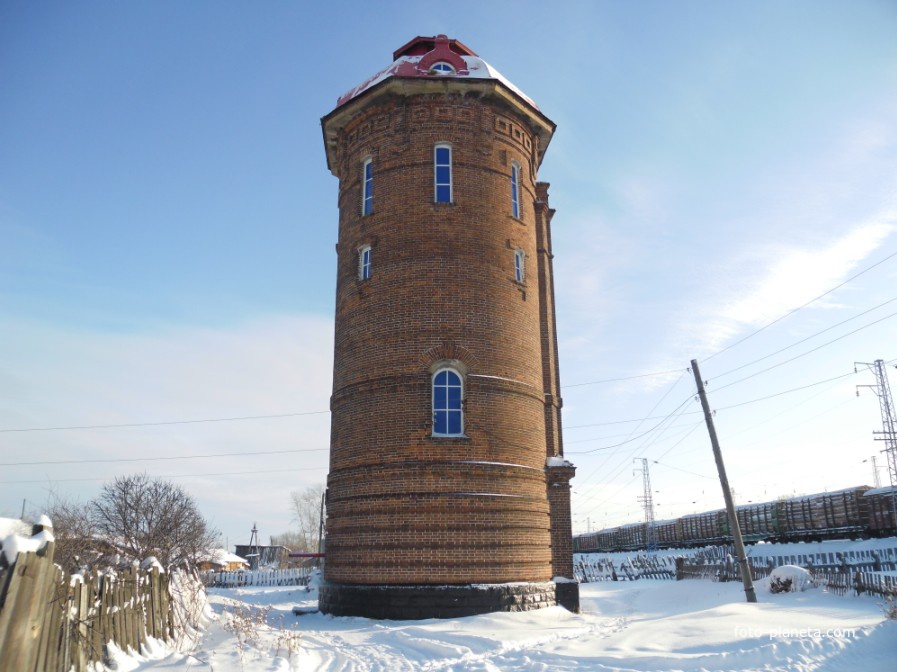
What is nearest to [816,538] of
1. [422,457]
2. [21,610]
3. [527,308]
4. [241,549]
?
[527,308]

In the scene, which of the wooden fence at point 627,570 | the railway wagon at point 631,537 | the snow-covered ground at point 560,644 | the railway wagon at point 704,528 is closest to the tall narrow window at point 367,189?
the snow-covered ground at point 560,644

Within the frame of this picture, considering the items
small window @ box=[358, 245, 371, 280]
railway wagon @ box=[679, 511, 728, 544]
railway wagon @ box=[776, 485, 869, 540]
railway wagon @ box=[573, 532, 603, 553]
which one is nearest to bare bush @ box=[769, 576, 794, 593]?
small window @ box=[358, 245, 371, 280]

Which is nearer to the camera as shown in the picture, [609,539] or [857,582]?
[857,582]

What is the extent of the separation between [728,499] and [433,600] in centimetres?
747

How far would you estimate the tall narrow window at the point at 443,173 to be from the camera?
15.7m

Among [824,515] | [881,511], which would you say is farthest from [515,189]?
[824,515]

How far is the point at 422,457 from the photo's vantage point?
13.6 metres

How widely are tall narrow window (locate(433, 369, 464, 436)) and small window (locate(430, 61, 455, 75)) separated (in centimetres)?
764

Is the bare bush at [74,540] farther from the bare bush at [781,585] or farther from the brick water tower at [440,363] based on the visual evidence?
the bare bush at [781,585]

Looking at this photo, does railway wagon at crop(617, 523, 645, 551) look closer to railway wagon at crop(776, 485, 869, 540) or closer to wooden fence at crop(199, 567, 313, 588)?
railway wagon at crop(776, 485, 869, 540)

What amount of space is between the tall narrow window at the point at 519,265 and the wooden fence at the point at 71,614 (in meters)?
10.2

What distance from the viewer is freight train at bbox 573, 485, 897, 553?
90.6 ft

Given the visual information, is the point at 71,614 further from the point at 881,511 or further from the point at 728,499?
the point at 881,511

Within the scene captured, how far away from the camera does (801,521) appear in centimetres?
3244
